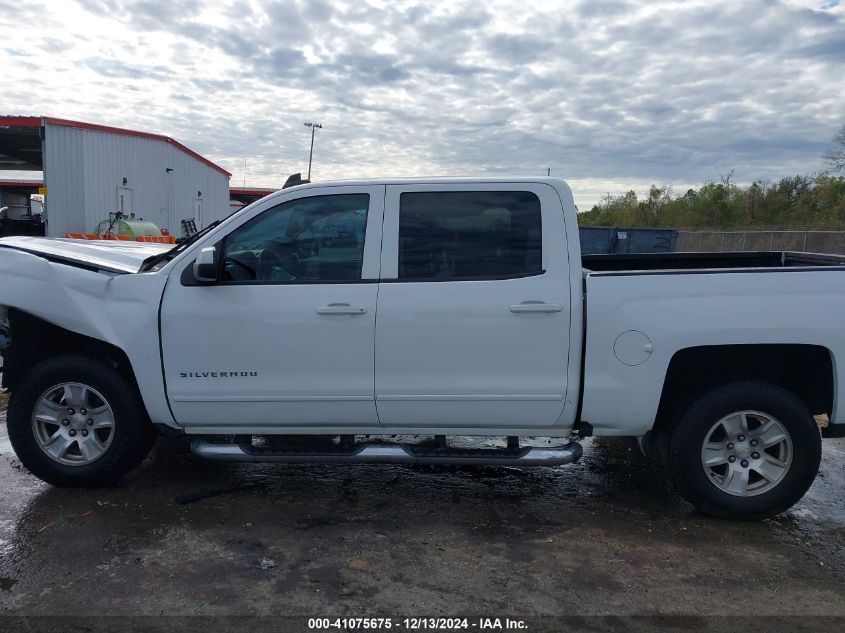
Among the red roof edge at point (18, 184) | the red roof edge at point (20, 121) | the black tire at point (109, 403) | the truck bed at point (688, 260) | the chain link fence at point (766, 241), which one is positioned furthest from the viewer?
the red roof edge at point (18, 184)

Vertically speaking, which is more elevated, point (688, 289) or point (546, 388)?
point (688, 289)

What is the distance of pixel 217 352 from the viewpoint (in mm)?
4055

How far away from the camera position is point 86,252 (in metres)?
4.79

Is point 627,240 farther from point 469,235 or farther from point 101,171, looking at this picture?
point 469,235

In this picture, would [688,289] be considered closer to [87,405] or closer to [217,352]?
[217,352]

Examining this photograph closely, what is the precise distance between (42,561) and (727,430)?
3.88 meters

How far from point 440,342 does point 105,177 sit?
1966 cm

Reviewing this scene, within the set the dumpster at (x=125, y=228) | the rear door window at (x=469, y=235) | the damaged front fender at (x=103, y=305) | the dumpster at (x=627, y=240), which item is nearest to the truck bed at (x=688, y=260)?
the rear door window at (x=469, y=235)

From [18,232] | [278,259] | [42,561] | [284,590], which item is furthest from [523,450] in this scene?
[18,232]

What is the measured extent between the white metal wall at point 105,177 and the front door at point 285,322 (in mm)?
17128

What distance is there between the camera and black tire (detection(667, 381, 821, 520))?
393cm

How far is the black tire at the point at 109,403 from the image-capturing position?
4223 mm

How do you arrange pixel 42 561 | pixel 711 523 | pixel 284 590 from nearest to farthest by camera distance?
pixel 284 590, pixel 42 561, pixel 711 523

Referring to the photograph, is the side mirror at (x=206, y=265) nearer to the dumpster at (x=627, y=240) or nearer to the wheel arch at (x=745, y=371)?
the wheel arch at (x=745, y=371)
